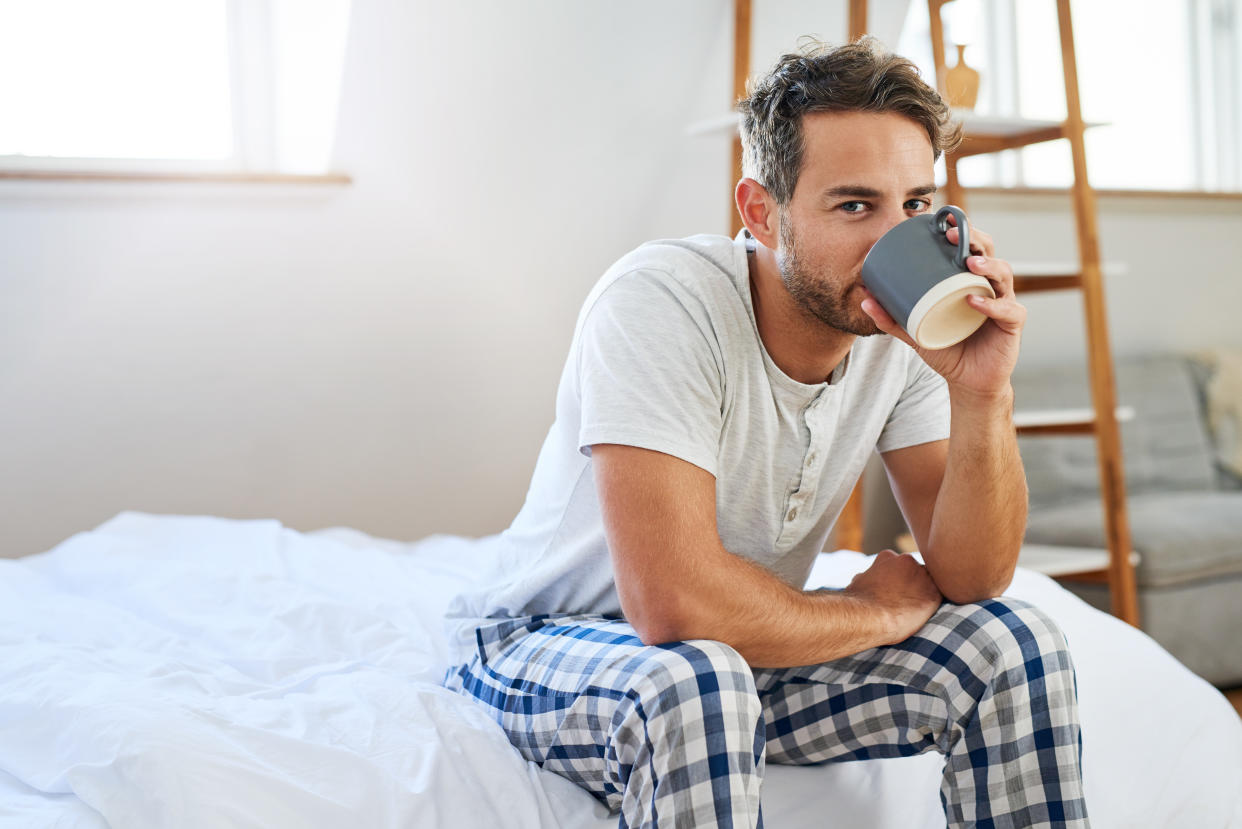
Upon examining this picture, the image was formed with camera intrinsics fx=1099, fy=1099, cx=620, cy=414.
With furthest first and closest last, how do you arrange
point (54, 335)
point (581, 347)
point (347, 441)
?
point (347, 441), point (54, 335), point (581, 347)

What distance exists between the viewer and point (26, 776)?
1042 millimetres

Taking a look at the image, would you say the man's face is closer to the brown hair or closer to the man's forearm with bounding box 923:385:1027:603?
the brown hair

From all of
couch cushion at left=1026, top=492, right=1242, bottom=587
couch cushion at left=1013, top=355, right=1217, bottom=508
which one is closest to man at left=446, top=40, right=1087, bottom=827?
couch cushion at left=1026, top=492, right=1242, bottom=587

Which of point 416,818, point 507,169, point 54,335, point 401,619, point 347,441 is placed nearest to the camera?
point 416,818

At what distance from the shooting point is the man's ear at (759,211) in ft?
4.10

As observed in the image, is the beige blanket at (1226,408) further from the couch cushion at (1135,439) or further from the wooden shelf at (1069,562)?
the wooden shelf at (1069,562)

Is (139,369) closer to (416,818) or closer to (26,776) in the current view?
(26,776)

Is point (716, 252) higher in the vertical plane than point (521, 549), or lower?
higher

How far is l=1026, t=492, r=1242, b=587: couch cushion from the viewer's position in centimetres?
250

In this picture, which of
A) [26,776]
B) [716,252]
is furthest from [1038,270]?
[26,776]

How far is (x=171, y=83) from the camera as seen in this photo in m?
2.37

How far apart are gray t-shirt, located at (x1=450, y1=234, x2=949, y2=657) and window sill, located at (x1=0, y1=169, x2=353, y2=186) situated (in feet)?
4.05

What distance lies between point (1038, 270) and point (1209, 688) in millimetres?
1117

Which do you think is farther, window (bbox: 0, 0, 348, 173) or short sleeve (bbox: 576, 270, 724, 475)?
window (bbox: 0, 0, 348, 173)
